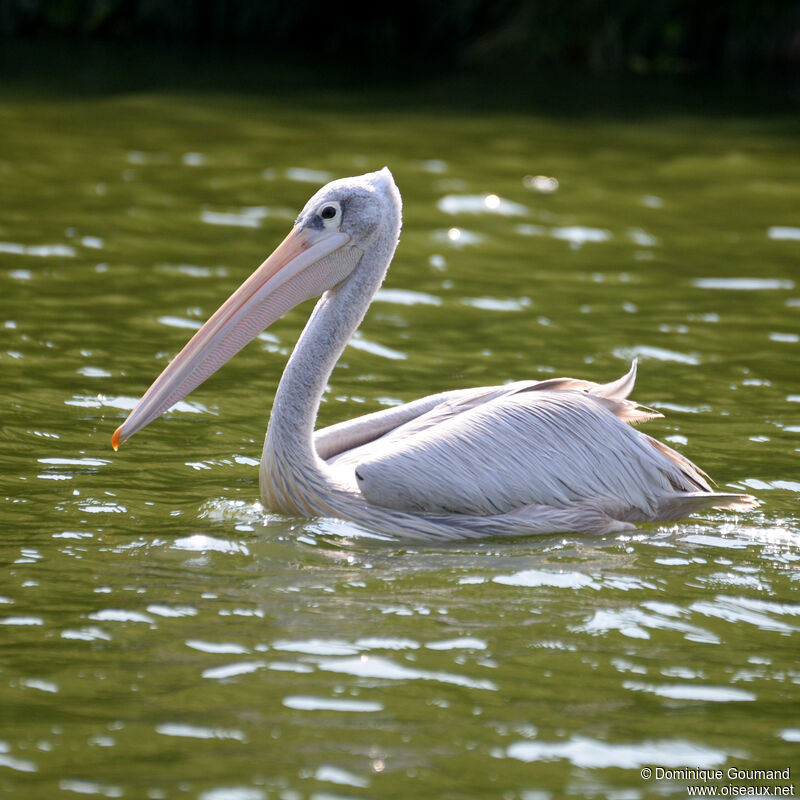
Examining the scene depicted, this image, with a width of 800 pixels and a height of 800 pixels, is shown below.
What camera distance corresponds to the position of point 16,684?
127 inches

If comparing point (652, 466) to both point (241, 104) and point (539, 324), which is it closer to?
point (539, 324)

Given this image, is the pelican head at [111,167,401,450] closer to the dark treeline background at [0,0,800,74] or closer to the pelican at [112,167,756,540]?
the pelican at [112,167,756,540]

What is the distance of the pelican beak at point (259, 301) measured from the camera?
14.4ft

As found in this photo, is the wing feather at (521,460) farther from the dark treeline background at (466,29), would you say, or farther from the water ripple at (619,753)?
the dark treeline background at (466,29)

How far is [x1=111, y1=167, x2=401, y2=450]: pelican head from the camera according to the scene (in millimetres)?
4438

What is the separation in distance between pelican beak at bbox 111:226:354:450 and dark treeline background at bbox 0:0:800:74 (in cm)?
1280

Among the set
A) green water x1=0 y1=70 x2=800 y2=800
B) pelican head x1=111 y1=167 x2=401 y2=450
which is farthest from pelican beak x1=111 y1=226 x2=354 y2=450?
green water x1=0 y1=70 x2=800 y2=800

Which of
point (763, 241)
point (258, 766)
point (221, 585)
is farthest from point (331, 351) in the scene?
point (763, 241)

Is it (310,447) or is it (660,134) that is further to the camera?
(660,134)

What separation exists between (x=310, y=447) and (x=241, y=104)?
9.33 meters

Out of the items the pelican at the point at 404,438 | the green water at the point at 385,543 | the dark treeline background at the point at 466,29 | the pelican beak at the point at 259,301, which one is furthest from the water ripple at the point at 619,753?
the dark treeline background at the point at 466,29

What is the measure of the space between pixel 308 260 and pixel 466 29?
1517cm

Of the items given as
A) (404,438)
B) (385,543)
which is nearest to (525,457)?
(404,438)

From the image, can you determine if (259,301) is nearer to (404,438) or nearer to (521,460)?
(404,438)
